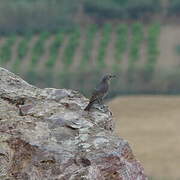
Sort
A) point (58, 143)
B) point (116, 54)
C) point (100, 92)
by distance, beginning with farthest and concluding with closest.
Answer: point (116, 54) → point (100, 92) → point (58, 143)

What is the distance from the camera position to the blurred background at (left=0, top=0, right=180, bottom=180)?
108ft

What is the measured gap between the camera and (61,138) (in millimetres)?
7316

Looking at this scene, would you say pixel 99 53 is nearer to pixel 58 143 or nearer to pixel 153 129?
pixel 153 129

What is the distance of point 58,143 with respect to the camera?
7.23 metres

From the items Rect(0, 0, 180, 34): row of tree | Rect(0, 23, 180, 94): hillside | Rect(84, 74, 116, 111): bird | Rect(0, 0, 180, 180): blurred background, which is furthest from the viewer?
Rect(0, 0, 180, 34): row of tree

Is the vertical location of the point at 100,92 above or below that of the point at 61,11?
below

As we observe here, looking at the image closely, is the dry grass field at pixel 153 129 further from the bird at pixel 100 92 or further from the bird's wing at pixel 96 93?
the bird's wing at pixel 96 93

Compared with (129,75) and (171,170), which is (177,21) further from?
(171,170)

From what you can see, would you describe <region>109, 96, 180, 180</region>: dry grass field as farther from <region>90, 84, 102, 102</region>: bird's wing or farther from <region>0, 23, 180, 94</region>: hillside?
<region>90, 84, 102, 102</region>: bird's wing

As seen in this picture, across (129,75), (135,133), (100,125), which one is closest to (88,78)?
(129,75)

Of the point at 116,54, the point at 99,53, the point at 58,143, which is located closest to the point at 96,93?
the point at 58,143

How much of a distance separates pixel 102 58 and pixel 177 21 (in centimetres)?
817

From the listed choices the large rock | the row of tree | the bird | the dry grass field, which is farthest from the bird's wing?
the row of tree

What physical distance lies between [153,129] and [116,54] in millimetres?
13342
